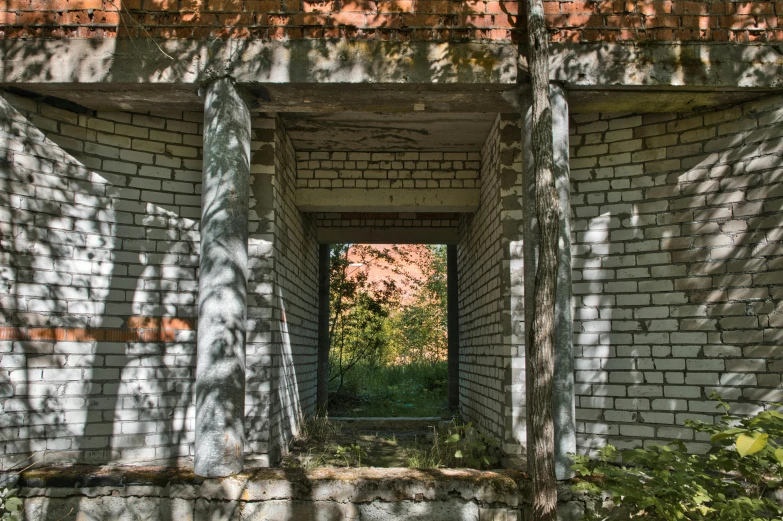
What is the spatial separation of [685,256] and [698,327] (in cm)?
66

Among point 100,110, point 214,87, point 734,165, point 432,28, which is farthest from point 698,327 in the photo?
point 100,110

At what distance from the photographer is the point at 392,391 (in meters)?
14.3

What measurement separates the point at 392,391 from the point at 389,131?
8247 millimetres

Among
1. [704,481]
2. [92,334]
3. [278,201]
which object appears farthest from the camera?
[278,201]

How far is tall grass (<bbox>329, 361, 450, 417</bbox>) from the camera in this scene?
11539 mm

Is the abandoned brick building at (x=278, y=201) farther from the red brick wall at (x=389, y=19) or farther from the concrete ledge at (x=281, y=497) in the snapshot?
the concrete ledge at (x=281, y=497)

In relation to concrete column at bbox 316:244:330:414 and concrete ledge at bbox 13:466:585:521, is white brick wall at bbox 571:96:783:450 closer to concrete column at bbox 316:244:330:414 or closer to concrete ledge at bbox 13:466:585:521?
concrete ledge at bbox 13:466:585:521

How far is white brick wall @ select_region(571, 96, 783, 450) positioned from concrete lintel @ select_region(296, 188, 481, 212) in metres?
1.85

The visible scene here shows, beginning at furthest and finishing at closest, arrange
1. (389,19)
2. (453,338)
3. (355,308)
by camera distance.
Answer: (355,308)
(453,338)
(389,19)

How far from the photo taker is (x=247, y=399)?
243 inches

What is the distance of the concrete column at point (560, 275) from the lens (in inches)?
205

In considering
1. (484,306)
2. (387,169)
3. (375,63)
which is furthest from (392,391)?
(375,63)

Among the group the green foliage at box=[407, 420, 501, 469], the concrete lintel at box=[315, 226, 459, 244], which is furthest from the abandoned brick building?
the concrete lintel at box=[315, 226, 459, 244]

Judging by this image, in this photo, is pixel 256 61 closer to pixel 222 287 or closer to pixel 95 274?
pixel 222 287
